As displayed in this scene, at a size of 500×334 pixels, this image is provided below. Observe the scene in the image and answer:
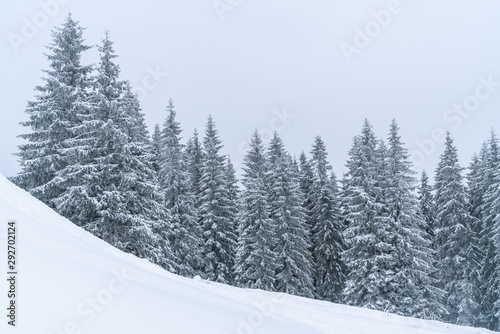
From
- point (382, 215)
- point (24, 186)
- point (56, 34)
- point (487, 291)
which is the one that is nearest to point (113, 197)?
point (24, 186)

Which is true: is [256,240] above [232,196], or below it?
below

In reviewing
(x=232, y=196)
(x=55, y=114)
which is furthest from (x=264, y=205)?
(x=55, y=114)

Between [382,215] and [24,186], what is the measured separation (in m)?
23.8

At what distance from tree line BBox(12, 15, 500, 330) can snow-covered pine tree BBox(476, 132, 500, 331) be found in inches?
5.9

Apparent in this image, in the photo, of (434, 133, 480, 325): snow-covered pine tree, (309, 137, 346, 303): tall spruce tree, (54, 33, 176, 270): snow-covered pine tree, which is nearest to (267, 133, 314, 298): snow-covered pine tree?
(309, 137, 346, 303): tall spruce tree

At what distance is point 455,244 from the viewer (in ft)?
115

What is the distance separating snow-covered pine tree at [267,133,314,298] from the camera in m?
30.8

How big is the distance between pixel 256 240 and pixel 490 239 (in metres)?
18.3

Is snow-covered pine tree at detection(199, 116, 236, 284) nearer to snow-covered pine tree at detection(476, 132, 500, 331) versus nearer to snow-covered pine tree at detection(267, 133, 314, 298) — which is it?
snow-covered pine tree at detection(267, 133, 314, 298)

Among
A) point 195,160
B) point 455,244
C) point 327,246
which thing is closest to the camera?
point 455,244

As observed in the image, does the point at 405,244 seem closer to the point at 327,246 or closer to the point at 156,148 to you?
the point at 327,246

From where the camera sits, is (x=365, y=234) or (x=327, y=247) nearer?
(x=365, y=234)

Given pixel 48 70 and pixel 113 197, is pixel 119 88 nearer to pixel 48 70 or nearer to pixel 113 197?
pixel 48 70

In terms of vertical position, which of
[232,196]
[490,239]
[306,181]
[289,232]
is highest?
[306,181]
